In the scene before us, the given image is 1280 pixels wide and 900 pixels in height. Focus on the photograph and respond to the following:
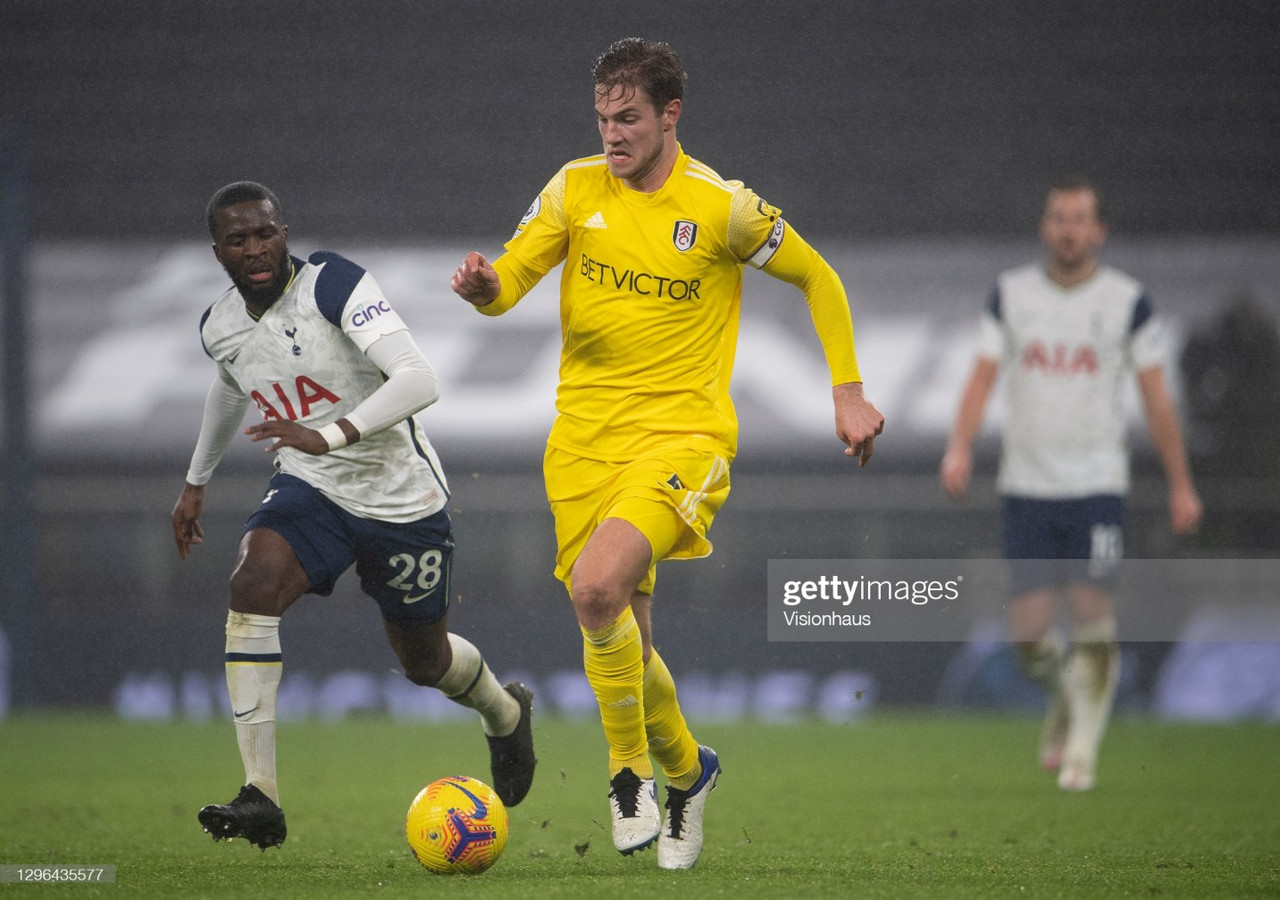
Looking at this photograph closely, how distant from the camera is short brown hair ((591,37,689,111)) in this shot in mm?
4199

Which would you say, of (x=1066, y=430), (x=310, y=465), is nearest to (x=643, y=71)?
(x=310, y=465)

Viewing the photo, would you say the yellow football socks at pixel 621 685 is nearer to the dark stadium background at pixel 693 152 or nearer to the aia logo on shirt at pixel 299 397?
the aia logo on shirt at pixel 299 397

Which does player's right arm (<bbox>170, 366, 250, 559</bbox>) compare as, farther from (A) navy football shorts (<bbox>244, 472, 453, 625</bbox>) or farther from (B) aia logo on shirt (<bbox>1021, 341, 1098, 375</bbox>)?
(B) aia logo on shirt (<bbox>1021, 341, 1098, 375</bbox>)

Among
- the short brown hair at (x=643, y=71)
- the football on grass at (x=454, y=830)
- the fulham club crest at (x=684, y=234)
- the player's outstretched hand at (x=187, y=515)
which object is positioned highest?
the short brown hair at (x=643, y=71)

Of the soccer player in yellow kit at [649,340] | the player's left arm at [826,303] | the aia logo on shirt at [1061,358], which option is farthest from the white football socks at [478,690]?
the aia logo on shirt at [1061,358]

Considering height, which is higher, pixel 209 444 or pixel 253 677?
pixel 209 444

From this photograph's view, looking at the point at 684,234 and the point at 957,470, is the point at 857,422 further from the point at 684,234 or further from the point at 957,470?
the point at 957,470

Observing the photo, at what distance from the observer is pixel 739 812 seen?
226 inches

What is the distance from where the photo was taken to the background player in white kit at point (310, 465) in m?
4.23

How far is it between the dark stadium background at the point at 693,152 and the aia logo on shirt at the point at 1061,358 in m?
2.30

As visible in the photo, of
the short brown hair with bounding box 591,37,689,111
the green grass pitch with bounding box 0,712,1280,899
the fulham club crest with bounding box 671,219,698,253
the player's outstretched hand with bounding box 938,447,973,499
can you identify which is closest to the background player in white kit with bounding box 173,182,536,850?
the green grass pitch with bounding box 0,712,1280,899

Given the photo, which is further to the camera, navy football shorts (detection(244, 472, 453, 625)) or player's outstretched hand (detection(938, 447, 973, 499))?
player's outstretched hand (detection(938, 447, 973, 499))

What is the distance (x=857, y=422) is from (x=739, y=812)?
6.91 feet

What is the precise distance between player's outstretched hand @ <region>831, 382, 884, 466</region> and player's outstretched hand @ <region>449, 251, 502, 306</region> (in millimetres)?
929
